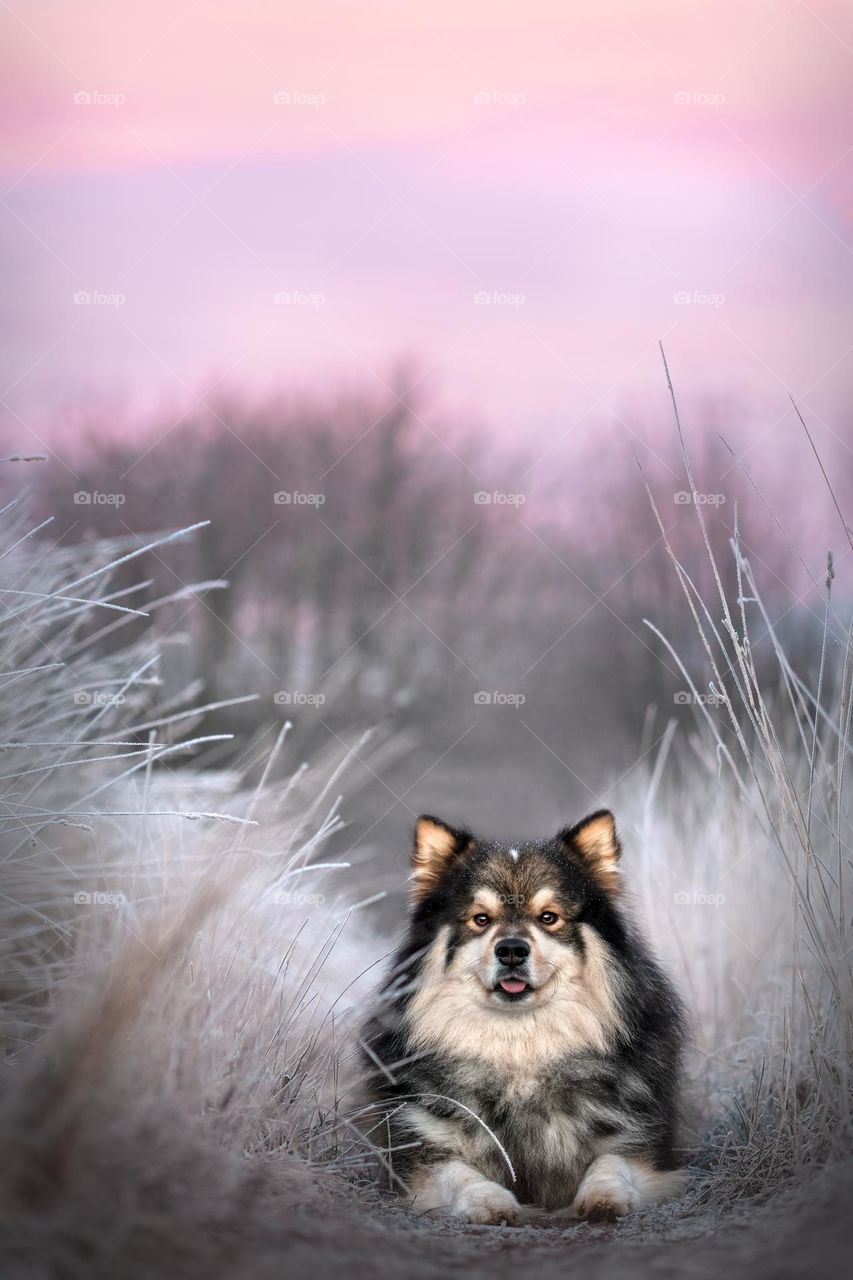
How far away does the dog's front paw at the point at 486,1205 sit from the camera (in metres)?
3.18

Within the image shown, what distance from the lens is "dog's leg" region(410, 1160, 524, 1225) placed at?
3.19 meters

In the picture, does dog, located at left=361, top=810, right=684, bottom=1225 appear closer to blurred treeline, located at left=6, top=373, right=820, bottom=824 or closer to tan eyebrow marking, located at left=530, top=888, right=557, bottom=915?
tan eyebrow marking, located at left=530, top=888, right=557, bottom=915

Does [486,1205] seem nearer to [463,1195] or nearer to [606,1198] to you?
[463,1195]

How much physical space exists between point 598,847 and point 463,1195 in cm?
101

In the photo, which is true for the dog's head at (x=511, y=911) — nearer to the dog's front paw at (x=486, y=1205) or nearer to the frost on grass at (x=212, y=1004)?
the frost on grass at (x=212, y=1004)

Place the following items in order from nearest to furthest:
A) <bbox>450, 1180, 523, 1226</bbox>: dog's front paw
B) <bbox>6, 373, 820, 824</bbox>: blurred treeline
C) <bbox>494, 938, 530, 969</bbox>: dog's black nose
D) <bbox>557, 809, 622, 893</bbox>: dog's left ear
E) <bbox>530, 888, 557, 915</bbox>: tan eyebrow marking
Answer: <bbox>450, 1180, 523, 1226</bbox>: dog's front paw
<bbox>494, 938, 530, 969</bbox>: dog's black nose
<bbox>530, 888, 557, 915</bbox>: tan eyebrow marking
<bbox>557, 809, 622, 893</bbox>: dog's left ear
<bbox>6, 373, 820, 824</bbox>: blurred treeline

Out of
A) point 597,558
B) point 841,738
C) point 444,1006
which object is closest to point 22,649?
point 444,1006

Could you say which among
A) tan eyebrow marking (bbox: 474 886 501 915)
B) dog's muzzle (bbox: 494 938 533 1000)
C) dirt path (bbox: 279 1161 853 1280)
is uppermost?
tan eyebrow marking (bbox: 474 886 501 915)

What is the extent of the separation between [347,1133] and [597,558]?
9.06m

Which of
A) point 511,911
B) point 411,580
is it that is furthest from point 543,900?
point 411,580

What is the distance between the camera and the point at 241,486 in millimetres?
13609

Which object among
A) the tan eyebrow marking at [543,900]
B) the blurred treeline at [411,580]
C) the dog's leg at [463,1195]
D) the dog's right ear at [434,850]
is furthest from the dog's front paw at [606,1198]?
the blurred treeline at [411,580]

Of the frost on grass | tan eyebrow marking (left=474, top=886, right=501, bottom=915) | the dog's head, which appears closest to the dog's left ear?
the dog's head

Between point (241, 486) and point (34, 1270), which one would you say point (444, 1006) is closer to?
point (34, 1270)
